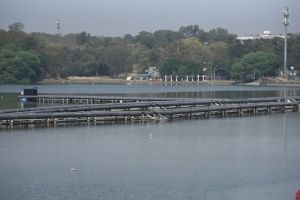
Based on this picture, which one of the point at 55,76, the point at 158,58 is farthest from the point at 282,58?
the point at 55,76

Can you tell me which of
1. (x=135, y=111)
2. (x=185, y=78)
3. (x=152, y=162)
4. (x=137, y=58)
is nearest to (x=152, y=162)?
(x=152, y=162)

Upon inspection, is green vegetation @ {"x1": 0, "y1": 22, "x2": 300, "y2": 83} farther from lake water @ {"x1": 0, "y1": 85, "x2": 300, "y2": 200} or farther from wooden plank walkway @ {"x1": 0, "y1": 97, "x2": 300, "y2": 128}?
lake water @ {"x1": 0, "y1": 85, "x2": 300, "y2": 200}

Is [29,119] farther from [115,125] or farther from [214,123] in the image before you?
[214,123]

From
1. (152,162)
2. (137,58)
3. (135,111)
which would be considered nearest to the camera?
(152,162)

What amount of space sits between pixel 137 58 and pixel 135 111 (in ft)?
315

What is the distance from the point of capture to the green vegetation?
11169 centimetres

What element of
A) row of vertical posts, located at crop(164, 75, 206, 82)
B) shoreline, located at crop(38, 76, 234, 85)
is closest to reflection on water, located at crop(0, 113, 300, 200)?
shoreline, located at crop(38, 76, 234, 85)

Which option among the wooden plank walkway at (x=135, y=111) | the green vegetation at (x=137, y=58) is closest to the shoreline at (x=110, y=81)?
the green vegetation at (x=137, y=58)

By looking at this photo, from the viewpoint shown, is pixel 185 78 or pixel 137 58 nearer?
pixel 185 78

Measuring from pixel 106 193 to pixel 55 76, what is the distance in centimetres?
10699

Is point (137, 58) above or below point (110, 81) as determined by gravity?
above

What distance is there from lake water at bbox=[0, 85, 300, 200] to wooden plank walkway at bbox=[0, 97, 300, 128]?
175cm

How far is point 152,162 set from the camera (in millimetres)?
27375

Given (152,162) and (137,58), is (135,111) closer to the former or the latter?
(152,162)
